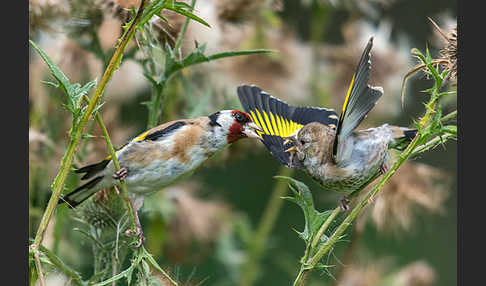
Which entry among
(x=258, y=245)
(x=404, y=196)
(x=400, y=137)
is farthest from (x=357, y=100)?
(x=258, y=245)

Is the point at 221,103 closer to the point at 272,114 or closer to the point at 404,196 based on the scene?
the point at 272,114

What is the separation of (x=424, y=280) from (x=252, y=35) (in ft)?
2.99

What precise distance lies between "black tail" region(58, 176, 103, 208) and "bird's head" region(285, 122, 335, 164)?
382mm

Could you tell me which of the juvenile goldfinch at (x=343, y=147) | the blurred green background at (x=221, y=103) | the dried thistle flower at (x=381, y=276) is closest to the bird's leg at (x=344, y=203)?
the juvenile goldfinch at (x=343, y=147)

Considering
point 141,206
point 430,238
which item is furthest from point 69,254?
point 430,238

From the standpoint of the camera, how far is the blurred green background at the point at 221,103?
5.24 ft

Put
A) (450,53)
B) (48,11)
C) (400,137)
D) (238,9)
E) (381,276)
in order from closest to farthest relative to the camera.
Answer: (450,53)
(400,137)
(48,11)
(238,9)
(381,276)

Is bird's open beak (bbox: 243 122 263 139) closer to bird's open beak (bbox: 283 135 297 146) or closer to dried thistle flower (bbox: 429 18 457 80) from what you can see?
bird's open beak (bbox: 283 135 297 146)

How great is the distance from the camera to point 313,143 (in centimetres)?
133

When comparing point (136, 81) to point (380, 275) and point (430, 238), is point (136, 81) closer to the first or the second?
point (380, 275)

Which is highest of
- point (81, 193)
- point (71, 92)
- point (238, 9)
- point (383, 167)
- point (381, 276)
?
point (238, 9)

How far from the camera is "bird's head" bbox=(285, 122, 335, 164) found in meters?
1.31

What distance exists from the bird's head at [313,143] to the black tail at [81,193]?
382 mm

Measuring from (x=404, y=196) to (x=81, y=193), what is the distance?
3.21 feet
